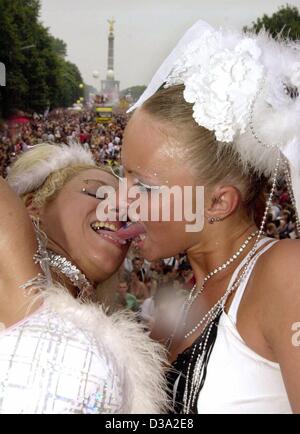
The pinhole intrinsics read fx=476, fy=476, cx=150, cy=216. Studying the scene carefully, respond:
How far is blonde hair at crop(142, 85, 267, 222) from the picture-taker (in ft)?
5.43

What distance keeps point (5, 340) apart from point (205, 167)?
86cm

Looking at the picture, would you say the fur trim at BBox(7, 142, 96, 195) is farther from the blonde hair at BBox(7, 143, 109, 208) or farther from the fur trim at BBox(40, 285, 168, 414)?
the fur trim at BBox(40, 285, 168, 414)

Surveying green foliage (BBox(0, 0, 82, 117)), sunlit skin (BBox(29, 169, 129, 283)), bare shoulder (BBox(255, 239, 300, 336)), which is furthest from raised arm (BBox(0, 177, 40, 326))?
green foliage (BBox(0, 0, 82, 117))

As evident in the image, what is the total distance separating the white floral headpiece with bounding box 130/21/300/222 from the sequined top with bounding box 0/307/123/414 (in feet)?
2.67

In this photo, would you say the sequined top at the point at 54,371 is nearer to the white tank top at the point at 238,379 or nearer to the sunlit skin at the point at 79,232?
the white tank top at the point at 238,379

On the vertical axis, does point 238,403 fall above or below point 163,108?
below

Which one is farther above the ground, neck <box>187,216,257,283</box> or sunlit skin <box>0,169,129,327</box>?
sunlit skin <box>0,169,129,327</box>

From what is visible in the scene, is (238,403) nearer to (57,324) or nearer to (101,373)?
(101,373)

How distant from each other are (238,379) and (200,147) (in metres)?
0.78

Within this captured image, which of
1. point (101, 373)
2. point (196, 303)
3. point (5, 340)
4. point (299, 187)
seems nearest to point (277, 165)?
point (299, 187)

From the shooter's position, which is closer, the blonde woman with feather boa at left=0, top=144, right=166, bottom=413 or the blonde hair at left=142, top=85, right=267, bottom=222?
the blonde woman with feather boa at left=0, top=144, right=166, bottom=413

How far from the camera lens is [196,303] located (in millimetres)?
2025

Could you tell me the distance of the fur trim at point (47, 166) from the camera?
101 inches
